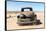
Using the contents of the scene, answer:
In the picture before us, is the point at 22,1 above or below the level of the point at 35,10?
above

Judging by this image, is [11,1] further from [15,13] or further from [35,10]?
[35,10]

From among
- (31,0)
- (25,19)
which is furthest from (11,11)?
(31,0)

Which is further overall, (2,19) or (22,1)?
(22,1)

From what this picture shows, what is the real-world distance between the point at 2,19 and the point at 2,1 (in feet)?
1.01

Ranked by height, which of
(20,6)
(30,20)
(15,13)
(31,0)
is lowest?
(30,20)

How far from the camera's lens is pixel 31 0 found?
175 centimetres

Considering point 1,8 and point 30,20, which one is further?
point 30,20

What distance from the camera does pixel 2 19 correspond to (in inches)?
63.4

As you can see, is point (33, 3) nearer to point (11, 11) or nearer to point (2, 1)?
point (11, 11)

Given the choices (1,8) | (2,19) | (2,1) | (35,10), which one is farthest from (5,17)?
(35,10)

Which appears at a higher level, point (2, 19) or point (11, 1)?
point (11, 1)

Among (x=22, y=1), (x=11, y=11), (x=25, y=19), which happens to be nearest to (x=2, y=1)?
(x=11, y=11)

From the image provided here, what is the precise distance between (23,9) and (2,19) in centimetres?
41

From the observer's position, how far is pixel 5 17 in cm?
164
